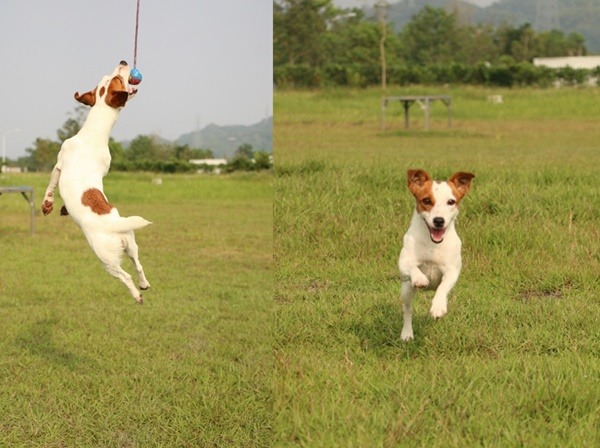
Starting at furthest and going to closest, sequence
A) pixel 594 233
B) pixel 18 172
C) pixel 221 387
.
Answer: pixel 18 172 → pixel 594 233 → pixel 221 387

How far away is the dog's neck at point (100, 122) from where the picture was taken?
8.84 feet

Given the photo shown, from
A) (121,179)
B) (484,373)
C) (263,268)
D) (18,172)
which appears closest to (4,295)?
(263,268)

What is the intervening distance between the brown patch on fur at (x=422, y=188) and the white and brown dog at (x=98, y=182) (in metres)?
0.75

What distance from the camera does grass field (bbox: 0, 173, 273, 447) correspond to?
412cm

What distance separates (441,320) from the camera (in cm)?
399

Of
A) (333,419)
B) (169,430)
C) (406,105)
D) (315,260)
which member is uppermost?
(406,105)

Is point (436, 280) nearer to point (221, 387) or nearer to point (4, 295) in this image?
point (221, 387)

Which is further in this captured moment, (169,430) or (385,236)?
(385,236)

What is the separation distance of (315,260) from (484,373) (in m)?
1.74

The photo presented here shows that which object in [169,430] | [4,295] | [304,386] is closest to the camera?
[304,386]

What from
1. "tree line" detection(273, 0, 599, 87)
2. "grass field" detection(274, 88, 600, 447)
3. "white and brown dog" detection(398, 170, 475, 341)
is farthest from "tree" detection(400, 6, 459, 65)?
"white and brown dog" detection(398, 170, 475, 341)

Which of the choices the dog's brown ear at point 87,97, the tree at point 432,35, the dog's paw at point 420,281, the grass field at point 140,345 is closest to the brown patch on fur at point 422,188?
the dog's paw at point 420,281

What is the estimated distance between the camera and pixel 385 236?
511 cm

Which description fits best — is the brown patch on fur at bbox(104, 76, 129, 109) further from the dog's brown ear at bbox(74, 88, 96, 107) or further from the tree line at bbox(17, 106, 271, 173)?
the tree line at bbox(17, 106, 271, 173)
